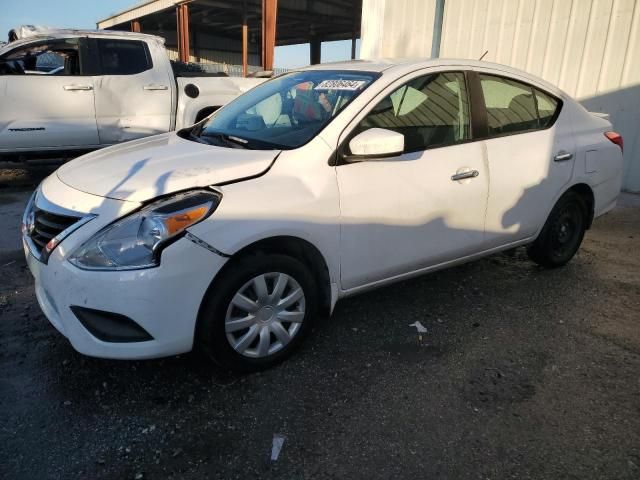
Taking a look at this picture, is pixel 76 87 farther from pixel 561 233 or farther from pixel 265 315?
pixel 561 233

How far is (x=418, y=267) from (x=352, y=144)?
0.93 metres

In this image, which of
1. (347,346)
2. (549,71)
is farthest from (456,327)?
(549,71)

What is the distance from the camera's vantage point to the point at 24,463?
6.74 feet

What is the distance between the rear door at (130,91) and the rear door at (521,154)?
4795 mm

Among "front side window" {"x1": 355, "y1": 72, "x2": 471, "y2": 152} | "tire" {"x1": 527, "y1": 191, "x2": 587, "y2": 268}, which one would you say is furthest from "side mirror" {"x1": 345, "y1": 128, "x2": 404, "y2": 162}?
"tire" {"x1": 527, "y1": 191, "x2": 587, "y2": 268}

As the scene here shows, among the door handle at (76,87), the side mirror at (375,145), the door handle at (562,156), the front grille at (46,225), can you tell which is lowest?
the front grille at (46,225)

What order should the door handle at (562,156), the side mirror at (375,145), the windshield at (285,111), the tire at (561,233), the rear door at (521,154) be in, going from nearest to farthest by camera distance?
the side mirror at (375,145), the windshield at (285,111), the rear door at (521,154), the door handle at (562,156), the tire at (561,233)

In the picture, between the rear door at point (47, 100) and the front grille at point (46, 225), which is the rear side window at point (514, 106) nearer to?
the front grille at point (46, 225)

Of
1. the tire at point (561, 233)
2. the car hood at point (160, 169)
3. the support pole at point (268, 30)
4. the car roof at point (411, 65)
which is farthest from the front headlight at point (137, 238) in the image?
the support pole at point (268, 30)

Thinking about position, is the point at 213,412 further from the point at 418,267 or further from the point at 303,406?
the point at 418,267

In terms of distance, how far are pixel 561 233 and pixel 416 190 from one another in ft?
5.84

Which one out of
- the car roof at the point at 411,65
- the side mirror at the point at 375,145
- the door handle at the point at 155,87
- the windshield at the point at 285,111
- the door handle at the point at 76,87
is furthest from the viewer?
the door handle at the point at 155,87

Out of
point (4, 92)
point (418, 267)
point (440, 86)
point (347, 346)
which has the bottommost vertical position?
point (347, 346)

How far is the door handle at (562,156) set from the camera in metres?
3.68
